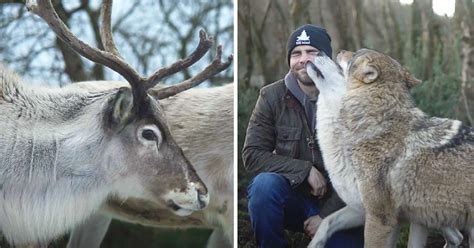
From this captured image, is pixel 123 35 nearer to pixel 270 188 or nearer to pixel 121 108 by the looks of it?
pixel 121 108

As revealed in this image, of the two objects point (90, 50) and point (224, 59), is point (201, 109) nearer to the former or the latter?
point (224, 59)

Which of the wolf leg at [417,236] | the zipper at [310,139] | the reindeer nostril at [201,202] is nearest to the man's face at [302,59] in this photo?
the zipper at [310,139]

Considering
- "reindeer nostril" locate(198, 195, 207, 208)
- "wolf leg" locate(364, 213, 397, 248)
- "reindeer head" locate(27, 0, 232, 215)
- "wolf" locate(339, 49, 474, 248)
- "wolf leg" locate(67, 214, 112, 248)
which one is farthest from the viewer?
"wolf leg" locate(67, 214, 112, 248)

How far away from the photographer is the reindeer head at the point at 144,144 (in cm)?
425

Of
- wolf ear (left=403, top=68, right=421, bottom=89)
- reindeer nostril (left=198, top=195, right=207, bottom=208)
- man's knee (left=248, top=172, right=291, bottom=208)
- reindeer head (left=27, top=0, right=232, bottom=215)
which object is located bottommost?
reindeer nostril (left=198, top=195, right=207, bottom=208)

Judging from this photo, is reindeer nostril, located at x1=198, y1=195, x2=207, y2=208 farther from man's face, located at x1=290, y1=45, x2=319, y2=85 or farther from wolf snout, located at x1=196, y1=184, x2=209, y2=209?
man's face, located at x1=290, y1=45, x2=319, y2=85

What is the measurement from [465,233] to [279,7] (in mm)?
1624

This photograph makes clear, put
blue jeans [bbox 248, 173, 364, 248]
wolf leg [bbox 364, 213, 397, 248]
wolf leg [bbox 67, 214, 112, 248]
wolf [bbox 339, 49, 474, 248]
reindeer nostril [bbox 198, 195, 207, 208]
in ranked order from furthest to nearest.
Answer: wolf leg [bbox 67, 214, 112, 248] → blue jeans [bbox 248, 173, 364, 248] → reindeer nostril [bbox 198, 195, 207, 208] → wolf leg [bbox 364, 213, 397, 248] → wolf [bbox 339, 49, 474, 248]

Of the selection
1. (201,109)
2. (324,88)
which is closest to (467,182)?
(324,88)

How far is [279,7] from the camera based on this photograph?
4637mm

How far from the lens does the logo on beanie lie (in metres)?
4.54

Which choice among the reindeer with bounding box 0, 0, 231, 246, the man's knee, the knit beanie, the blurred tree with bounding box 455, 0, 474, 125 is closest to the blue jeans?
the man's knee

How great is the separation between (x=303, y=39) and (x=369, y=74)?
47cm

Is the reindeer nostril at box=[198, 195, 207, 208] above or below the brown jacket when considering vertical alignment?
below
